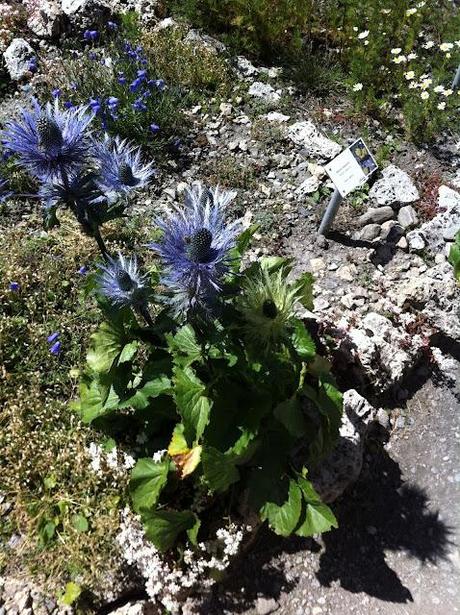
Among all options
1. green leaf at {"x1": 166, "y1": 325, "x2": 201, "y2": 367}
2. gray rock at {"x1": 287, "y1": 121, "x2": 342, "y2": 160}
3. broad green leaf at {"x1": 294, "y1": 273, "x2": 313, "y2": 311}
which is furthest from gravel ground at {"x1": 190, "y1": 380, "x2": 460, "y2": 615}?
gray rock at {"x1": 287, "y1": 121, "x2": 342, "y2": 160}

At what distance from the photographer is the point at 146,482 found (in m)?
2.83

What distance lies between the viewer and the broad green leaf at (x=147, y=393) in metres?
2.68

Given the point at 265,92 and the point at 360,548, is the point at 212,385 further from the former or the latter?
the point at 265,92

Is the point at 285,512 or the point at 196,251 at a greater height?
the point at 196,251

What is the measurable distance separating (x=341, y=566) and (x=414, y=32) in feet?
16.7

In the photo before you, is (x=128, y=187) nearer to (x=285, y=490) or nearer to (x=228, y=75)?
(x=285, y=490)

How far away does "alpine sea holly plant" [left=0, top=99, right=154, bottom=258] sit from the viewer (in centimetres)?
221

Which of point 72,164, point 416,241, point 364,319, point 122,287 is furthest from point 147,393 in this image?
point 416,241

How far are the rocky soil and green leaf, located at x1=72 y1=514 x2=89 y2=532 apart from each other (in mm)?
373

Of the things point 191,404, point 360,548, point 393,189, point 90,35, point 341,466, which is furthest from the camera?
point 90,35

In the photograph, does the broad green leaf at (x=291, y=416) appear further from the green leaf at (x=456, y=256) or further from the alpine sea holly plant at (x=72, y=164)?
the green leaf at (x=456, y=256)

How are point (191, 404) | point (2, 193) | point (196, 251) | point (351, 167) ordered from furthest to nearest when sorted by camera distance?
point (2, 193) → point (351, 167) → point (191, 404) → point (196, 251)

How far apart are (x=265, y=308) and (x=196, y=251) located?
0.37 meters

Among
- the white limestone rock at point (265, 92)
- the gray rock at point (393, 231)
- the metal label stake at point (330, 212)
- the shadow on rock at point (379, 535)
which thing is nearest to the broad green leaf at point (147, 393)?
the shadow on rock at point (379, 535)
